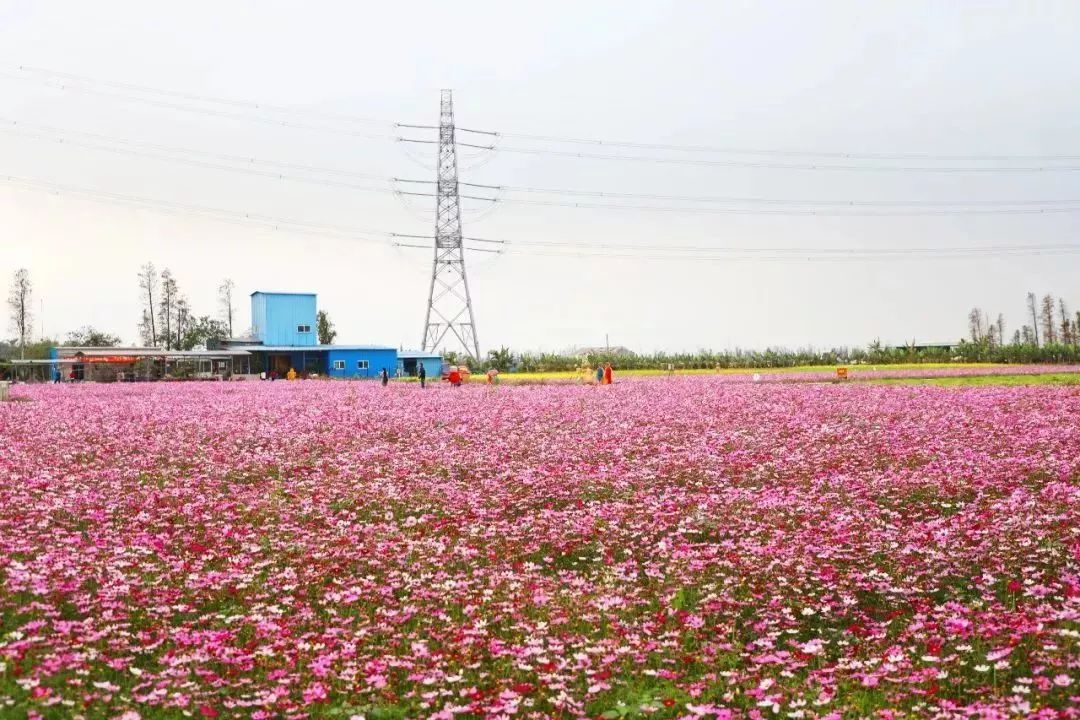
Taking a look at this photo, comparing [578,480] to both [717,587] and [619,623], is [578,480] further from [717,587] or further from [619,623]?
[619,623]

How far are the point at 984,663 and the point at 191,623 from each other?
6.70m

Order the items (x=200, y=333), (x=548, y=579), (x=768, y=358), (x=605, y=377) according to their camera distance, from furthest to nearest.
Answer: (x=200, y=333) < (x=768, y=358) < (x=605, y=377) < (x=548, y=579)

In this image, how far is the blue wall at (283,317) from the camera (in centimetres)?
9588

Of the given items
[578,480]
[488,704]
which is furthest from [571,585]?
[578,480]

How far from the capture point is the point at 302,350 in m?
90.3

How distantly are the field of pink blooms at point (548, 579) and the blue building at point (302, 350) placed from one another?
68.5m

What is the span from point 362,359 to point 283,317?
40.9ft

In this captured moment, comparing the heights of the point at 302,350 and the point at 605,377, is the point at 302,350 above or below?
above

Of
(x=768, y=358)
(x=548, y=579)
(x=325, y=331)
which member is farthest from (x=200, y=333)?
(x=548, y=579)

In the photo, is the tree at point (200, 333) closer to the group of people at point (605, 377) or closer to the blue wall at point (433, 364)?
the blue wall at point (433, 364)

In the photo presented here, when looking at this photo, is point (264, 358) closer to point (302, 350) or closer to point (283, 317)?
point (302, 350)

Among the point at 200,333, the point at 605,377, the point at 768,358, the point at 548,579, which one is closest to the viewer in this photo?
the point at 548,579

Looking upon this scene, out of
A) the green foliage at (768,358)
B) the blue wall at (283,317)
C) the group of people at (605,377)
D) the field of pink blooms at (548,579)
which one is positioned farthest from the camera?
the blue wall at (283,317)

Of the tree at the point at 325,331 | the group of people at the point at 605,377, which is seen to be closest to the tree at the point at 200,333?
the tree at the point at 325,331
